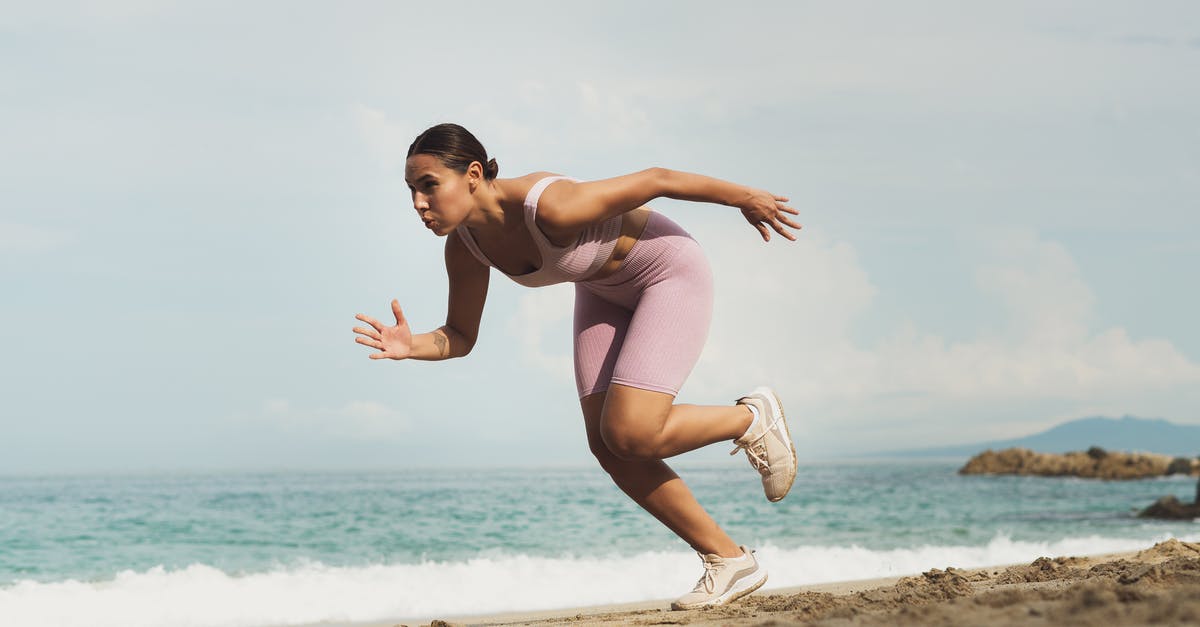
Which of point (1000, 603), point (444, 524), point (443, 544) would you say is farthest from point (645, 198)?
point (444, 524)

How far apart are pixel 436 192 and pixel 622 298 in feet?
2.96

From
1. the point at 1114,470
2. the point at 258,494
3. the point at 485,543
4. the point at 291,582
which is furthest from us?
the point at 1114,470

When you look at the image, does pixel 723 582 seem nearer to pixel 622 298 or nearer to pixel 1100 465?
pixel 622 298

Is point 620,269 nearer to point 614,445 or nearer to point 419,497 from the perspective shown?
point 614,445

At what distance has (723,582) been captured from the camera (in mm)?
4066

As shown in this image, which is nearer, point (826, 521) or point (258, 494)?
point (826, 521)

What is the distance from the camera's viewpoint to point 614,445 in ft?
12.3

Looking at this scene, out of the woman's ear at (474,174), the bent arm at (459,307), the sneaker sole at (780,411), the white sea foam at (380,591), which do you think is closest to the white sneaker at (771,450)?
the sneaker sole at (780,411)

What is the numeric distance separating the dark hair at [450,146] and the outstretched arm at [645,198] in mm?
300

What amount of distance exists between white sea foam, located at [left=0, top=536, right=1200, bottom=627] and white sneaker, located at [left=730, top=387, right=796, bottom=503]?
2864mm

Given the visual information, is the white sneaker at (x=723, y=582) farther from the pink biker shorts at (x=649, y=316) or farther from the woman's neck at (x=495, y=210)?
the woman's neck at (x=495, y=210)

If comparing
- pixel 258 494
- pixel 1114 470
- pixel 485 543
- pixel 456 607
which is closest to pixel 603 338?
pixel 456 607

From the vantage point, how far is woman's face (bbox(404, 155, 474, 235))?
11.6 ft

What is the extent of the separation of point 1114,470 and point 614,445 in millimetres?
37208
